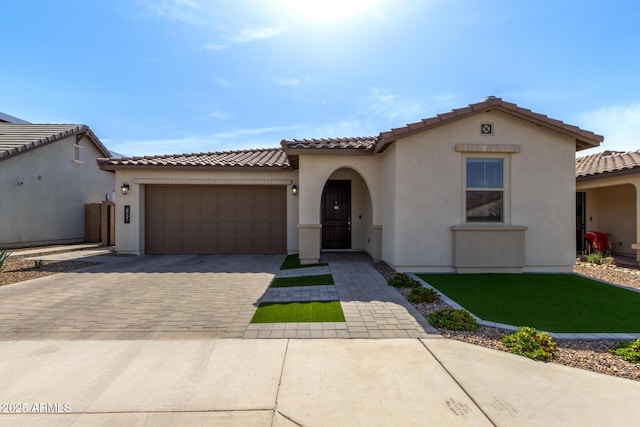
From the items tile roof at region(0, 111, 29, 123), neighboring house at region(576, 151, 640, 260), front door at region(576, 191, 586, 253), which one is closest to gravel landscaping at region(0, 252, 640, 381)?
neighboring house at region(576, 151, 640, 260)

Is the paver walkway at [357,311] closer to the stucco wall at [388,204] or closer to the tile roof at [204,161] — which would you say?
the stucco wall at [388,204]

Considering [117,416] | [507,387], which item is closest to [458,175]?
[507,387]

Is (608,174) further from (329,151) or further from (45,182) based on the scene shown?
(45,182)

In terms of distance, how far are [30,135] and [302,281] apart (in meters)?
16.4

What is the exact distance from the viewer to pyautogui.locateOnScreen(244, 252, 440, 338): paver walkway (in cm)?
461

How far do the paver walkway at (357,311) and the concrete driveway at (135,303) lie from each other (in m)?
0.52

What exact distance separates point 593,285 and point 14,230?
2041 centimetres

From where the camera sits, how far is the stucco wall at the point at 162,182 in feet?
39.9

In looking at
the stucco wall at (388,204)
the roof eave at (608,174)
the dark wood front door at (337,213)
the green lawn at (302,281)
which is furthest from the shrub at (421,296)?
the roof eave at (608,174)

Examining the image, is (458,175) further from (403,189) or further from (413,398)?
(413,398)

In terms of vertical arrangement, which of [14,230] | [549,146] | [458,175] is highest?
[549,146]

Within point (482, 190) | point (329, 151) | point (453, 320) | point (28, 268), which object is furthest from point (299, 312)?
point (28, 268)

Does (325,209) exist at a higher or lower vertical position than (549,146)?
lower

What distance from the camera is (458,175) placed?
847 cm
